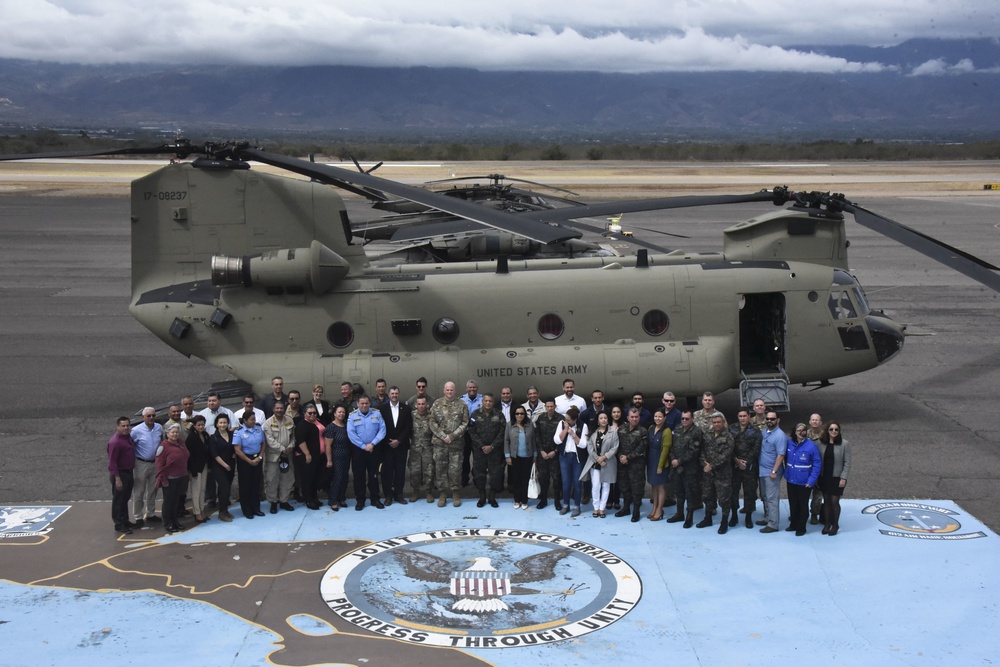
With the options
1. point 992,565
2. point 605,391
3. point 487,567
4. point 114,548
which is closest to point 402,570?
point 487,567

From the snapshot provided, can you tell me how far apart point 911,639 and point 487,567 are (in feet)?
14.1

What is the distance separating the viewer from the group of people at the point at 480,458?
11.0 m

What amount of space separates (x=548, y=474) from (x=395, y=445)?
198 centimetres

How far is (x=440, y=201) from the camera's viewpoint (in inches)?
444

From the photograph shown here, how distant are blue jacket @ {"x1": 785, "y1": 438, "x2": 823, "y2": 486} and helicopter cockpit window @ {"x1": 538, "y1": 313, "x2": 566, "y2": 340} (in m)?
4.47

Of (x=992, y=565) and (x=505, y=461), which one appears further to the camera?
(x=505, y=461)

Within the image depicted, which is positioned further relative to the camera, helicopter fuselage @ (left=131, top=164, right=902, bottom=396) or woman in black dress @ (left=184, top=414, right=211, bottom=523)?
helicopter fuselage @ (left=131, top=164, right=902, bottom=396)

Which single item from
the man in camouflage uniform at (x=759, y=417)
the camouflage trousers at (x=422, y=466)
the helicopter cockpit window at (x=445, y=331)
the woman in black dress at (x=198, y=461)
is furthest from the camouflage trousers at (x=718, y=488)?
the woman in black dress at (x=198, y=461)

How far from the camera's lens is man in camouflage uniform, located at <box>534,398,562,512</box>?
11.7 metres

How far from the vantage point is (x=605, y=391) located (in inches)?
564

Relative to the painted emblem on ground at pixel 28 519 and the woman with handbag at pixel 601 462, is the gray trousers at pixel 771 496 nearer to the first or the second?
the woman with handbag at pixel 601 462

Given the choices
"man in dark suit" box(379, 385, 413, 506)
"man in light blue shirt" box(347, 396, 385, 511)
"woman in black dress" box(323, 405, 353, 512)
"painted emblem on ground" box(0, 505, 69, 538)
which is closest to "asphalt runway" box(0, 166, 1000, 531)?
"painted emblem on ground" box(0, 505, 69, 538)

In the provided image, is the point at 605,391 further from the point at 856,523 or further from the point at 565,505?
the point at 856,523

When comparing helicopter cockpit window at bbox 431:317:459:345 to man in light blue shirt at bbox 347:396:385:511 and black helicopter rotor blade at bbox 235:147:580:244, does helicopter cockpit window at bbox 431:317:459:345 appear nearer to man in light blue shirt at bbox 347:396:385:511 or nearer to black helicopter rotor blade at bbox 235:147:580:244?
black helicopter rotor blade at bbox 235:147:580:244
